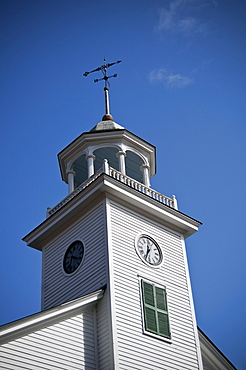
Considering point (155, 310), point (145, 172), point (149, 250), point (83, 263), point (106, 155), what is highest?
Result: point (106, 155)

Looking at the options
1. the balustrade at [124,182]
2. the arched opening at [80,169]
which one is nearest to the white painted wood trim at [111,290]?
the balustrade at [124,182]

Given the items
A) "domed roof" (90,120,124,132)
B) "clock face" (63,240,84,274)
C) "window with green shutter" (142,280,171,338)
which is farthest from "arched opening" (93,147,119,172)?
"window with green shutter" (142,280,171,338)

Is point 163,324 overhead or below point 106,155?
below

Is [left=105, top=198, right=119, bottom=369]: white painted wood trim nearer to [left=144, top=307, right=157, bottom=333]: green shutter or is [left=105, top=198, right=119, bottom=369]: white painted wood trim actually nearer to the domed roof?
[left=144, top=307, right=157, bottom=333]: green shutter

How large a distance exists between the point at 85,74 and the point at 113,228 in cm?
1091

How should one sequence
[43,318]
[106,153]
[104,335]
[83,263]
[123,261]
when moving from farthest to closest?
1. [106,153]
2. [83,263]
3. [123,261]
4. [104,335]
5. [43,318]

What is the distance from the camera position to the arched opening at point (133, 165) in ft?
109

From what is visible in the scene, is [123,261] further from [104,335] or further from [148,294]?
[104,335]

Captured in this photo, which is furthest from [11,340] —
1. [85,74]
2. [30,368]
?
[85,74]

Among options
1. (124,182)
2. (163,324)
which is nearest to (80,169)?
(124,182)

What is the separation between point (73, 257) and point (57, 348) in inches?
224

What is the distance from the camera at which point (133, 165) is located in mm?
34344

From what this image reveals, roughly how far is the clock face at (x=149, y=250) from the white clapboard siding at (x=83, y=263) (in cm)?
185

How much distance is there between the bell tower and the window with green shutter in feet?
Result: 0.15
